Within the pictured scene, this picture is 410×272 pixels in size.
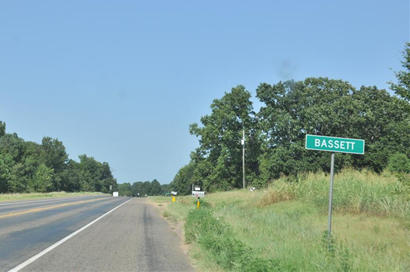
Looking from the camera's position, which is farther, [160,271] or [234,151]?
[234,151]

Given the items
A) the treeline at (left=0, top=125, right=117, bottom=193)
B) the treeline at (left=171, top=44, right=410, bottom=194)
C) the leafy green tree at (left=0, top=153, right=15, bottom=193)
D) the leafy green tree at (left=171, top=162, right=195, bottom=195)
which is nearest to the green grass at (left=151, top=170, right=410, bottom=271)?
the treeline at (left=171, top=44, right=410, bottom=194)

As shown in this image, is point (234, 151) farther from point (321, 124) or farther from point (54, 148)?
point (54, 148)

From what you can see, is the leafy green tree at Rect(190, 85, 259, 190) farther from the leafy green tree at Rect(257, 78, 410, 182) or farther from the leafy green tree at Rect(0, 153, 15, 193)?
the leafy green tree at Rect(0, 153, 15, 193)

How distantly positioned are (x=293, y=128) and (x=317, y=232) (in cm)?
4167

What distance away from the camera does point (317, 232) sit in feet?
44.2

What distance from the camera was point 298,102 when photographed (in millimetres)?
57688

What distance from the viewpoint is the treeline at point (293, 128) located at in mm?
52188

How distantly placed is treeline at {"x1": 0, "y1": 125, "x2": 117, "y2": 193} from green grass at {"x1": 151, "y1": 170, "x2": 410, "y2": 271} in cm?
8120

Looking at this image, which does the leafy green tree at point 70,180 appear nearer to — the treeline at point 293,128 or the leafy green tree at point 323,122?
the treeline at point 293,128

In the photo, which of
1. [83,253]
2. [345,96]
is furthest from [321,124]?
[83,253]

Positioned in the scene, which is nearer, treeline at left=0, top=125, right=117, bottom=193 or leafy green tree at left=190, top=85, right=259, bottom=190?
leafy green tree at left=190, top=85, right=259, bottom=190

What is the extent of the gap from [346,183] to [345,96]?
121ft

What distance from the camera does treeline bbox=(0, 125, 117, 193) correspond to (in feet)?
309

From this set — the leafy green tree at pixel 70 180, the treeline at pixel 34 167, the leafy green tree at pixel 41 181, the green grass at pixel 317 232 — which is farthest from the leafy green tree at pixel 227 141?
the leafy green tree at pixel 70 180
